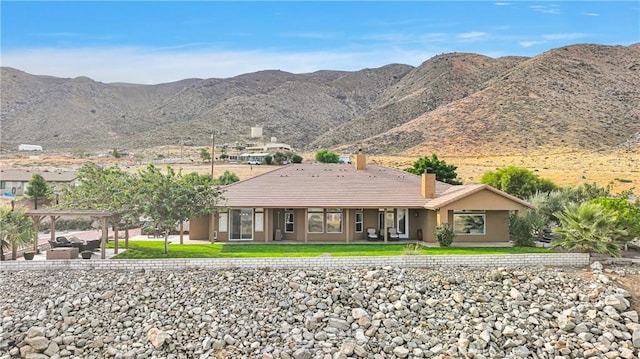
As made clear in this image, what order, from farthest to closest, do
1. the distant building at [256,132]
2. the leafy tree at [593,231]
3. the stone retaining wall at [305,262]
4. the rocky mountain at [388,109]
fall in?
the distant building at [256,132] → the rocky mountain at [388,109] → the leafy tree at [593,231] → the stone retaining wall at [305,262]

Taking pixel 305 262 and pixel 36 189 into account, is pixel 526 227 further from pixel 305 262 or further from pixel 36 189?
pixel 36 189

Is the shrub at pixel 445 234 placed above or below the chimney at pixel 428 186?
below

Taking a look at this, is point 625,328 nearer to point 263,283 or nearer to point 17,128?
point 263,283

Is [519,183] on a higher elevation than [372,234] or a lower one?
higher

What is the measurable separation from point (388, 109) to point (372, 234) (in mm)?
79094

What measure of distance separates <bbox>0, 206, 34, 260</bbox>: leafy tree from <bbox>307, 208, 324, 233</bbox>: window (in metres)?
12.6

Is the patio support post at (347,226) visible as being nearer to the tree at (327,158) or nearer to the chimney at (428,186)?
the chimney at (428,186)

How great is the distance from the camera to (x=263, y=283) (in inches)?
719

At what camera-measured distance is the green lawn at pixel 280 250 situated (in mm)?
21031

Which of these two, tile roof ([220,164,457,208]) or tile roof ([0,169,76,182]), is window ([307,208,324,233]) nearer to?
tile roof ([220,164,457,208])

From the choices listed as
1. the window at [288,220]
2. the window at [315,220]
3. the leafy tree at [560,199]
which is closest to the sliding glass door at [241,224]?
the window at [288,220]

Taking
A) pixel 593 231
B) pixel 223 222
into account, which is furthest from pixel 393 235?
pixel 593 231

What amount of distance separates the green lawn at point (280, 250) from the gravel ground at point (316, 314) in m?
2.10

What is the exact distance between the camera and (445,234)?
23.8 m
